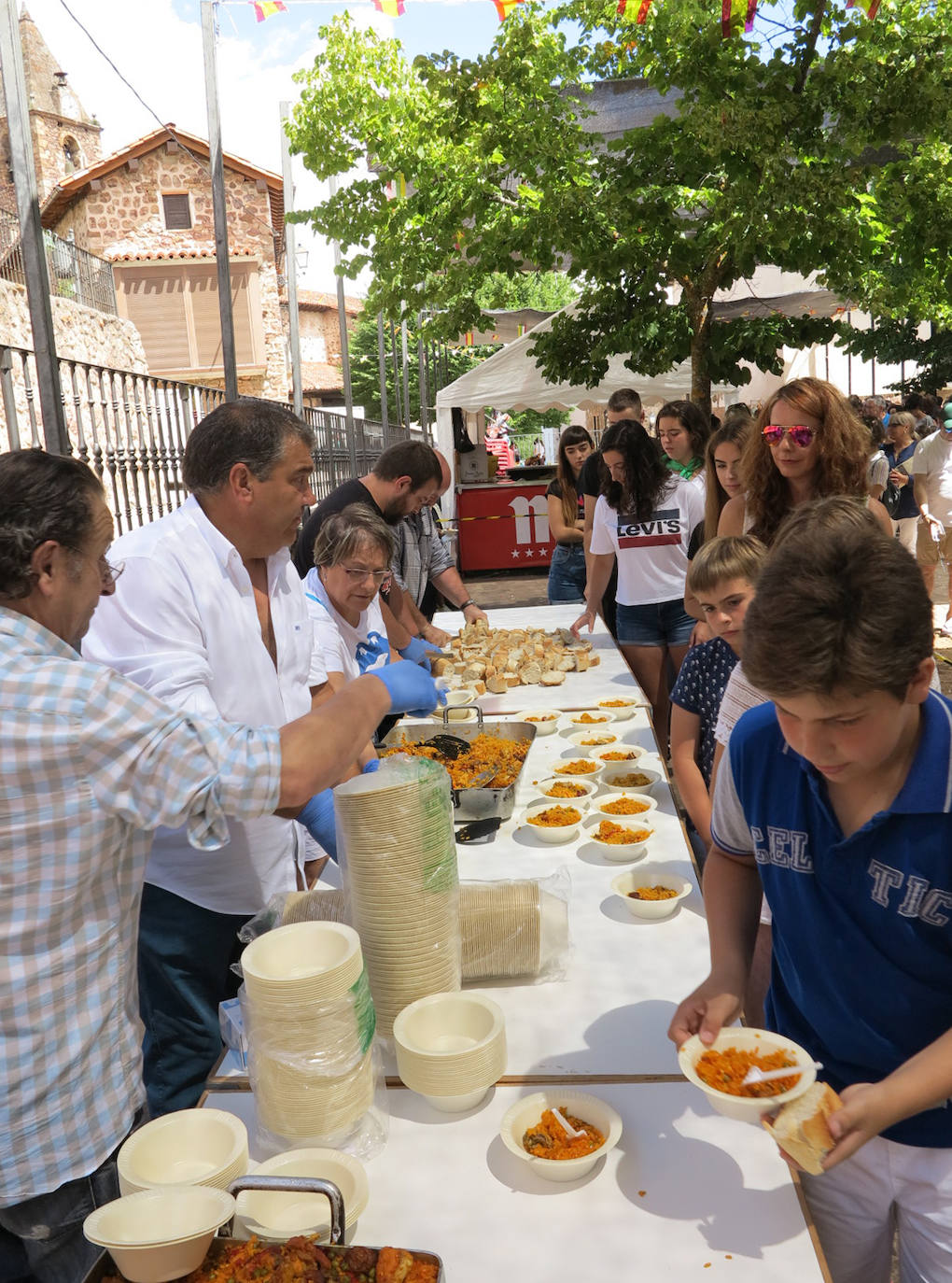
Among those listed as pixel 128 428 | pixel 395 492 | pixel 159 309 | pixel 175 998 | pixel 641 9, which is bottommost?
pixel 175 998

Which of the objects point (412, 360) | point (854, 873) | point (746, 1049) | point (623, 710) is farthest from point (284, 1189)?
point (412, 360)

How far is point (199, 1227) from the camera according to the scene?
110cm

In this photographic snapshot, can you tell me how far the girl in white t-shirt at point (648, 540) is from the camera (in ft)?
15.6

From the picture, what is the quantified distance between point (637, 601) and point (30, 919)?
12.6 ft

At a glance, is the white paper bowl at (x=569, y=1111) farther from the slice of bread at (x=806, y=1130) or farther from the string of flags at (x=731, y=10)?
the string of flags at (x=731, y=10)

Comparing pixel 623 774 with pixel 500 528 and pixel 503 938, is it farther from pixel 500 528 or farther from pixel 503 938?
pixel 500 528

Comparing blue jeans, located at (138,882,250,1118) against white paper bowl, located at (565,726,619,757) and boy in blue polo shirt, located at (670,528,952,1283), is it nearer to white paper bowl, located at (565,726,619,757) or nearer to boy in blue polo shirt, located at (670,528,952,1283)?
boy in blue polo shirt, located at (670,528,952,1283)

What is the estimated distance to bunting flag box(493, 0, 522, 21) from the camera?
6172mm

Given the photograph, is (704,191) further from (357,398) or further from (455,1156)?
(357,398)

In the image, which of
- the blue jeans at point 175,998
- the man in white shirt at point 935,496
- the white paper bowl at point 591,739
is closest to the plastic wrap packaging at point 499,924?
the blue jeans at point 175,998

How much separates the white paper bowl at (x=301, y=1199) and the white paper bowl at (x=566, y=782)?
4.80ft

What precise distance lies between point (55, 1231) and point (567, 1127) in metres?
0.78

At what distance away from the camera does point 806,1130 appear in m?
1.09

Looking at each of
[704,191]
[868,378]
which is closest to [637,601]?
[704,191]
